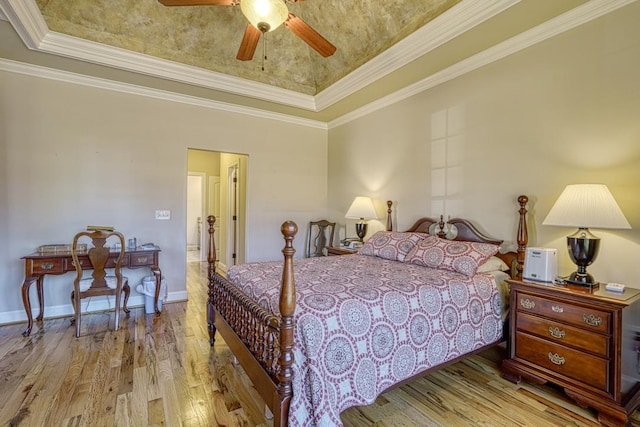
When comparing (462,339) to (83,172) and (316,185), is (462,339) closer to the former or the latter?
(316,185)

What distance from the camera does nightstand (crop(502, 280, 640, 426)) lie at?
5.90 ft

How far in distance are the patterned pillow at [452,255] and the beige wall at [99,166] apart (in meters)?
2.75

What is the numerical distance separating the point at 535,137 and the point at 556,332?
162 centimetres

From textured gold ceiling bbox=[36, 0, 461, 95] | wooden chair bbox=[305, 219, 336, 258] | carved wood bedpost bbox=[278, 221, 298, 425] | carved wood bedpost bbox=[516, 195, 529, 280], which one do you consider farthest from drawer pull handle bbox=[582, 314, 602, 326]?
wooden chair bbox=[305, 219, 336, 258]

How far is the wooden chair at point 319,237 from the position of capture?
5.20m

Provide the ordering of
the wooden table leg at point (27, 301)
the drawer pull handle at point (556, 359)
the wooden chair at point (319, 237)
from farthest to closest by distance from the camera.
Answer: the wooden chair at point (319, 237) → the wooden table leg at point (27, 301) → the drawer pull handle at point (556, 359)

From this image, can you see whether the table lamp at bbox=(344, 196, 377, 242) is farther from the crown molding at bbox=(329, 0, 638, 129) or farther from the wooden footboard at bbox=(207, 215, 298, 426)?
the wooden footboard at bbox=(207, 215, 298, 426)

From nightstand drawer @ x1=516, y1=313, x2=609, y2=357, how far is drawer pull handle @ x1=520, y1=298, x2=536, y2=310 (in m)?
0.06

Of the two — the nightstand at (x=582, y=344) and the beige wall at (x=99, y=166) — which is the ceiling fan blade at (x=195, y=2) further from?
the nightstand at (x=582, y=344)

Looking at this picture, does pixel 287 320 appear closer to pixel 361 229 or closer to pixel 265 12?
pixel 265 12

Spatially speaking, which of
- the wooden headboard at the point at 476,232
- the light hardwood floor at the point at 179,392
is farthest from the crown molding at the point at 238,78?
the light hardwood floor at the point at 179,392

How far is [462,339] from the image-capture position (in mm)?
2125

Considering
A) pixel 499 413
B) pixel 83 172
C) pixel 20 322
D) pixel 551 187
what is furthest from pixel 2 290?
pixel 551 187

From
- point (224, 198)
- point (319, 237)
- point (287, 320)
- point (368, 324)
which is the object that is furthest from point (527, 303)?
point (224, 198)
